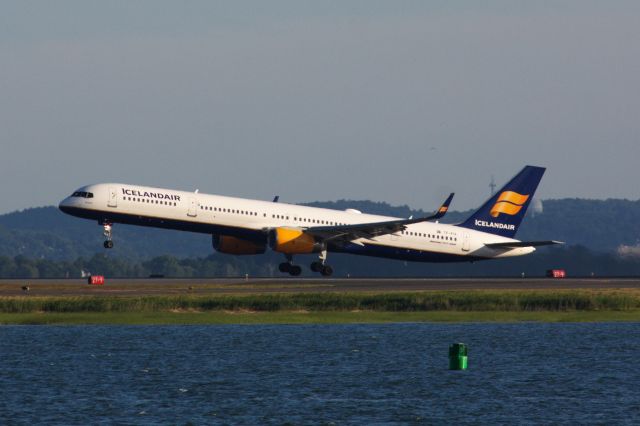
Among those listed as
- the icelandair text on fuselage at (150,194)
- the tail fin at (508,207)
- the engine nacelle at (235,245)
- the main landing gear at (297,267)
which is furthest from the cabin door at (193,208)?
the tail fin at (508,207)

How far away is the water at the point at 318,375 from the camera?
4344 cm

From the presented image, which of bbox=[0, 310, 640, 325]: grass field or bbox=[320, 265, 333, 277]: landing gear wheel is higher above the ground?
bbox=[320, 265, 333, 277]: landing gear wheel

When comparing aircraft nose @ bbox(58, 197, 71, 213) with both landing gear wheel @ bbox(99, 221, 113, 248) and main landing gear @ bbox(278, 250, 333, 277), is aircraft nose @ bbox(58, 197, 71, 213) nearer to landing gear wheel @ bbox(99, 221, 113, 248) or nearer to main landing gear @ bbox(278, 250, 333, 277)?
landing gear wheel @ bbox(99, 221, 113, 248)

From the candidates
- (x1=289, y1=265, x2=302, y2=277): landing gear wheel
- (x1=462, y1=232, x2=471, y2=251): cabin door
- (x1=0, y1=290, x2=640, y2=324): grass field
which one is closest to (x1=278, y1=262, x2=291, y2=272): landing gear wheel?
(x1=289, y1=265, x2=302, y2=277): landing gear wheel

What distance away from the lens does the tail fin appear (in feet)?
363

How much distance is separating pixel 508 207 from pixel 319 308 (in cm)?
3688

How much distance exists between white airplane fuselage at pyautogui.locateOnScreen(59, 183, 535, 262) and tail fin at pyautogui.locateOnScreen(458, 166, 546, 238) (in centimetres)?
117

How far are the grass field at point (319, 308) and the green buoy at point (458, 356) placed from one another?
20.9m

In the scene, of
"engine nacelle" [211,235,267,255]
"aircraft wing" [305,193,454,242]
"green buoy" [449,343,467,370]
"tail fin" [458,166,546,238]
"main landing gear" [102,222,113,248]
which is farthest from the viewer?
"tail fin" [458,166,546,238]

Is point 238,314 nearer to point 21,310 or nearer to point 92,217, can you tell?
point 21,310

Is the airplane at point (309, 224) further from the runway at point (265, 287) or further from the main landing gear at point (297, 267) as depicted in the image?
the runway at point (265, 287)

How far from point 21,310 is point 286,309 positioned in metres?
16.0

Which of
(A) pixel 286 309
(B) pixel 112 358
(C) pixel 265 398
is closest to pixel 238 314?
(A) pixel 286 309

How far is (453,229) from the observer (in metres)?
108
